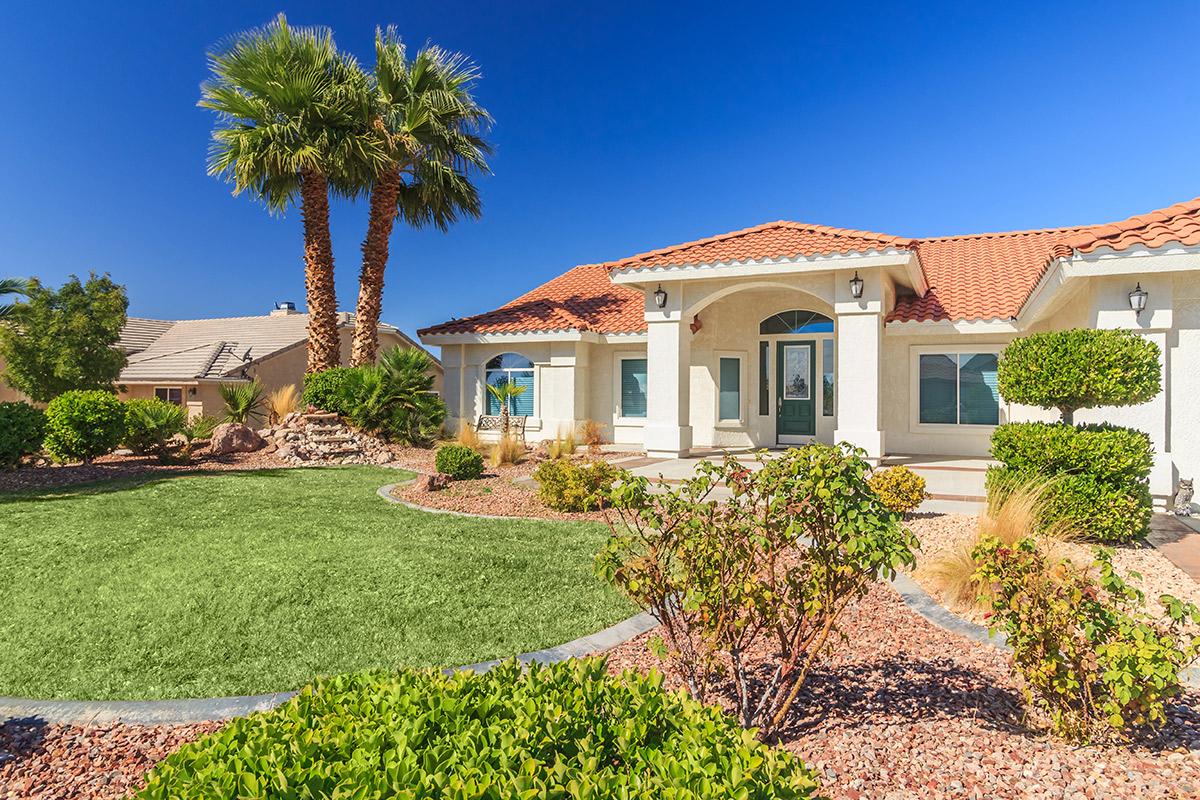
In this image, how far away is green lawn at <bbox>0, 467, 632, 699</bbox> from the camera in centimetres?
436

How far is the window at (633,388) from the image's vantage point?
18.6 m

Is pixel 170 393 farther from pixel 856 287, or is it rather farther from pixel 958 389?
pixel 958 389

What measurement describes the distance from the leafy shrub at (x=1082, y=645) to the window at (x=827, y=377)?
44.7ft

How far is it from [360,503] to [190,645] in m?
5.33

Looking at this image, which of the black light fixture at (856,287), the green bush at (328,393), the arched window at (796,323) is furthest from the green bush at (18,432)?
the black light fixture at (856,287)

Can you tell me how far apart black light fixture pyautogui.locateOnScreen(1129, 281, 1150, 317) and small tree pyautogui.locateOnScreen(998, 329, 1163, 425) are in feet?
3.83

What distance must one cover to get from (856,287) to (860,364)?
1592 mm

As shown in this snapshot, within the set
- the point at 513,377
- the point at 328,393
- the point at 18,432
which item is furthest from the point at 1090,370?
the point at 18,432

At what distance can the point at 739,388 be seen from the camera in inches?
691

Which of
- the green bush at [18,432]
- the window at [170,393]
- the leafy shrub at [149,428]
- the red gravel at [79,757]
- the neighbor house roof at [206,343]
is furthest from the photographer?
the window at [170,393]

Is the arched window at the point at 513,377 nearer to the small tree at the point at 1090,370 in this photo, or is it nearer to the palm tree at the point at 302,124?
the palm tree at the point at 302,124

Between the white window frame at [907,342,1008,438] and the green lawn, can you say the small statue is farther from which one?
the green lawn

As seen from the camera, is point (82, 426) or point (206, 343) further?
point (206, 343)

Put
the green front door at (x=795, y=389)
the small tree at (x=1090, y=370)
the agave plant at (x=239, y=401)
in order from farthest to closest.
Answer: the agave plant at (x=239, y=401) < the green front door at (x=795, y=389) < the small tree at (x=1090, y=370)
